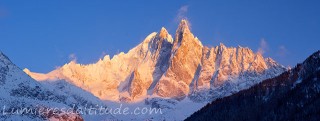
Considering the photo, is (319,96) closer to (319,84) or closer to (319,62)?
(319,84)

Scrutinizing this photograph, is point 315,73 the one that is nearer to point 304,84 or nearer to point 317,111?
point 304,84

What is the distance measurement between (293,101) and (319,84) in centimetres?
985

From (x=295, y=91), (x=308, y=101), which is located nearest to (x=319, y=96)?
(x=308, y=101)

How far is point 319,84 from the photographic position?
619 feet

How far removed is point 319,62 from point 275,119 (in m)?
20.8

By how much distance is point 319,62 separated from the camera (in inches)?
7869

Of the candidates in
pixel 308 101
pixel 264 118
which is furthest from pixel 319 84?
pixel 264 118

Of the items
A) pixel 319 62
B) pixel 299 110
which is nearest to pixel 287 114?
pixel 299 110

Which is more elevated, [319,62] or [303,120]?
[319,62]

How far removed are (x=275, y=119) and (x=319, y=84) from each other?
15117mm

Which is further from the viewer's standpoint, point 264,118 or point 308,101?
point 264,118

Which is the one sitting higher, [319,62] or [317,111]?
[319,62]

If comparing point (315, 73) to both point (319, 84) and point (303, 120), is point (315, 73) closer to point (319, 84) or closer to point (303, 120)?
point (319, 84)

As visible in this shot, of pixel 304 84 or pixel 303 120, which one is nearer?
pixel 303 120
